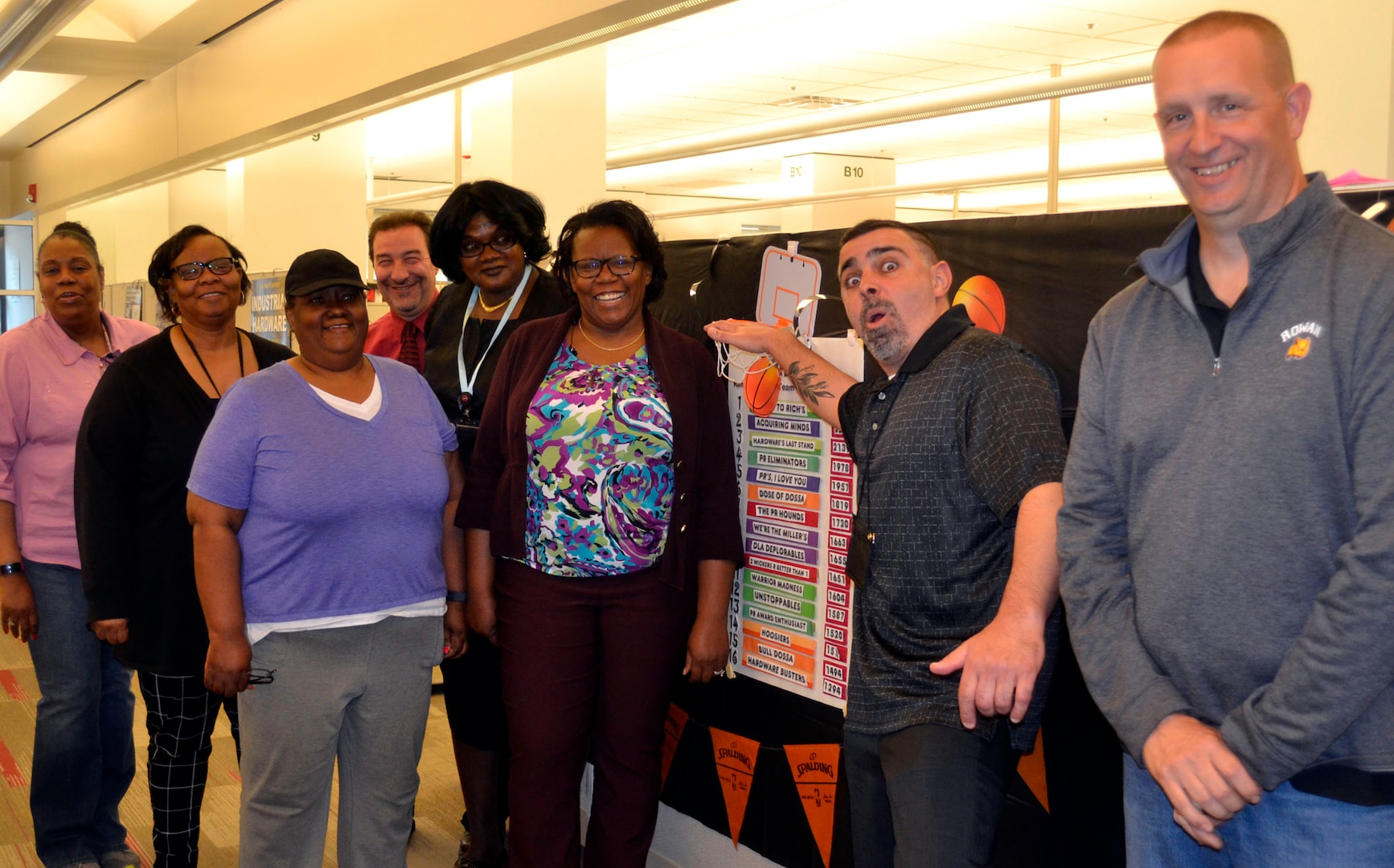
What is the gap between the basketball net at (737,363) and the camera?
2.60 m

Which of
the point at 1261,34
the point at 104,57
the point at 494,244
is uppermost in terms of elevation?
the point at 104,57

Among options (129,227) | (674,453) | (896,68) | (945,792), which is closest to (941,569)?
(945,792)

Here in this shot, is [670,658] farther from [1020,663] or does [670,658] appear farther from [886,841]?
[1020,663]

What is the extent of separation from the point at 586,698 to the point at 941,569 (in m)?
0.99

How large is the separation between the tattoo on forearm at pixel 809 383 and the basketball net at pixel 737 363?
28 centimetres

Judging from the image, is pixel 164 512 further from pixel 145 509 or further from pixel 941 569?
pixel 941 569

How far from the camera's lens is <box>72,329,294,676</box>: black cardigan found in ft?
8.00

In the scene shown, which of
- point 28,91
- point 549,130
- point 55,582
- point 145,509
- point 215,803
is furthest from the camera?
point 28,91

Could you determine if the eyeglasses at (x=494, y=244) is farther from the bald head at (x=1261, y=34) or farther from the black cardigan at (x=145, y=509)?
the bald head at (x=1261, y=34)

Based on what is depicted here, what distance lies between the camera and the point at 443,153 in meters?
12.5

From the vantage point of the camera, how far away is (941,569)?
5.71 ft

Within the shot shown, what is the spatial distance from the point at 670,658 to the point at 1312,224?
61.2 inches

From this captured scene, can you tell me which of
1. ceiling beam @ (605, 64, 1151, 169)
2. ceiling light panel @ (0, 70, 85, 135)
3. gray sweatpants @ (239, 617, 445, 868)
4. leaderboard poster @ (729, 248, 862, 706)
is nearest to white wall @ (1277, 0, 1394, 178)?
ceiling beam @ (605, 64, 1151, 169)

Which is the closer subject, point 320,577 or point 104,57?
point 320,577
